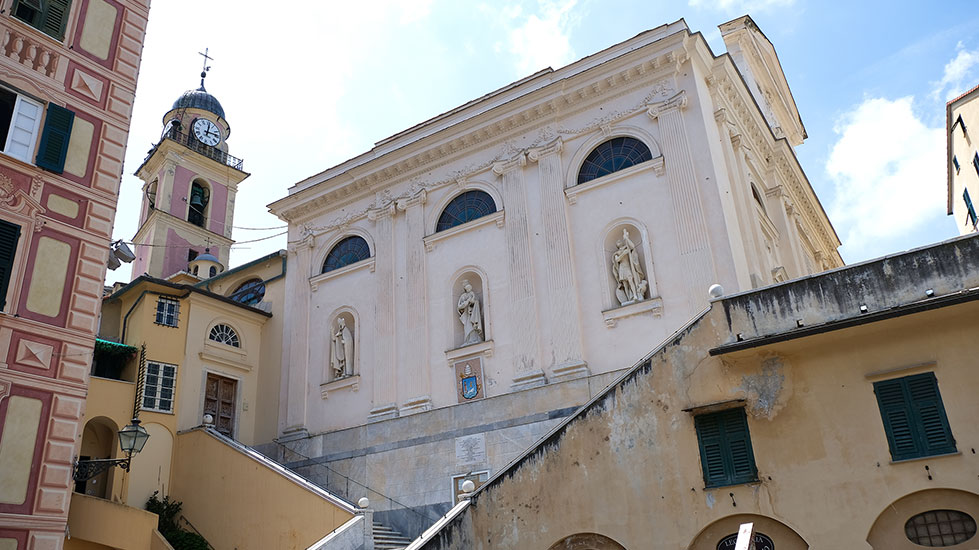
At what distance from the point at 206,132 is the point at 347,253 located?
19528 millimetres

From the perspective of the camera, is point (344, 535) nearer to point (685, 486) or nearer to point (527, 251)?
point (685, 486)

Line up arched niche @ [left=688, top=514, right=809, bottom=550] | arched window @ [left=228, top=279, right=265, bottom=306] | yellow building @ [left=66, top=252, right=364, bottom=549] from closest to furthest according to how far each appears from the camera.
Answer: arched niche @ [left=688, top=514, right=809, bottom=550]
yellow building @ [left=66, top=252, right=364, bottom=549]
arched window @ [left=228, top=279, right=265, bottom=306]

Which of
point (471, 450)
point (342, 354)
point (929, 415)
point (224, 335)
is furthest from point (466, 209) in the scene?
point (929, 415)

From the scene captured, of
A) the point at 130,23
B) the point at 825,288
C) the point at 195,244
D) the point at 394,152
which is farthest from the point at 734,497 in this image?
the point at 195,244

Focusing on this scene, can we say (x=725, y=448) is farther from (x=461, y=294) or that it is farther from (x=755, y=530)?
(x=461, y=294)

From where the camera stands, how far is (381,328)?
2300cm

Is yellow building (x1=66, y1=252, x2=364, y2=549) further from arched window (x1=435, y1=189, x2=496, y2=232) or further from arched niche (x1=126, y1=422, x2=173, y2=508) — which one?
arched window (x1=435, y1=189, x2=496, y2=232)

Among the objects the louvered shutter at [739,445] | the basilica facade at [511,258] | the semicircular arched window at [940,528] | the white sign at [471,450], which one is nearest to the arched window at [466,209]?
the basilica facade at [511,258]

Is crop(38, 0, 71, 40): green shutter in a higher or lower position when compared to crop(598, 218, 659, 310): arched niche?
higher

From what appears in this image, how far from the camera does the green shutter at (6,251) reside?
11.1 metres

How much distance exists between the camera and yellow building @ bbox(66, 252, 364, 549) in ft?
55.3

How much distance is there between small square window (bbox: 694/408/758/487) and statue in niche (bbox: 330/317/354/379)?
13782mm

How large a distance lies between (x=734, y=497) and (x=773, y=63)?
2535cm

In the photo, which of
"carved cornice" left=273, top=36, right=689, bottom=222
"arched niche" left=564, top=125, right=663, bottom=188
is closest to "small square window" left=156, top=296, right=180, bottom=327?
"carved cornice" left=273, top=36, right=689, bottom=222
